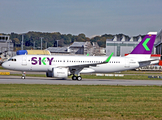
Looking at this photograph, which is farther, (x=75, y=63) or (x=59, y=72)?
(x=75, y=63)

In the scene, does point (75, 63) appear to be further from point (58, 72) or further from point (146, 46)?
point (146, 46)

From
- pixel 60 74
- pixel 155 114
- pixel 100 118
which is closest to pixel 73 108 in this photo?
pixel 100 118

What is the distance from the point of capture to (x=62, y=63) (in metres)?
43.0

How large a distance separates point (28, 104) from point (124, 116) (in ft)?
21.6

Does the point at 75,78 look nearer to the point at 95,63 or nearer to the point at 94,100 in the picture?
the point at 95,63

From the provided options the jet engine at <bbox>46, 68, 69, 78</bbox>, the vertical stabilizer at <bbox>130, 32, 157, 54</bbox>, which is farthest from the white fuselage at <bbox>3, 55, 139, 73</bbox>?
the jet engine at <bbox>46, 68, 69, 78</bbox>

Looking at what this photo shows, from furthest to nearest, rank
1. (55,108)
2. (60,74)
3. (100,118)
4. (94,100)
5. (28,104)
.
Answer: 1. (60,74)
2. (94,100)
3. (28,104)
4. (55,108)
5. (100,118)

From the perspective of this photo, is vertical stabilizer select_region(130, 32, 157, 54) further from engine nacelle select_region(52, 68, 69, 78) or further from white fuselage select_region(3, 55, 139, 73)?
engine nacelle select_region(52, 68, 69, 78)

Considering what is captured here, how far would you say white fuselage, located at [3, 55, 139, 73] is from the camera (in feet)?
138

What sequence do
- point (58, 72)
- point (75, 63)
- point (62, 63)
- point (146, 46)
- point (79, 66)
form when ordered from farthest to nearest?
point (146, 46) < point (75, 63) < point (62, 63) < point (79, 66) < point (58, 72)

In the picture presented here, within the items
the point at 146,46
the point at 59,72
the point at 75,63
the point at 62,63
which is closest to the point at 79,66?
the point at 75,63

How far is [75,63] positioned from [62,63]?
205 centimetres

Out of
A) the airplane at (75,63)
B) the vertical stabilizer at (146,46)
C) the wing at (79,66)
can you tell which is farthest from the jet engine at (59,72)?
the vertical stabilizer at (146,46)

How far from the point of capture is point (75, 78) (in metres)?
43.4
